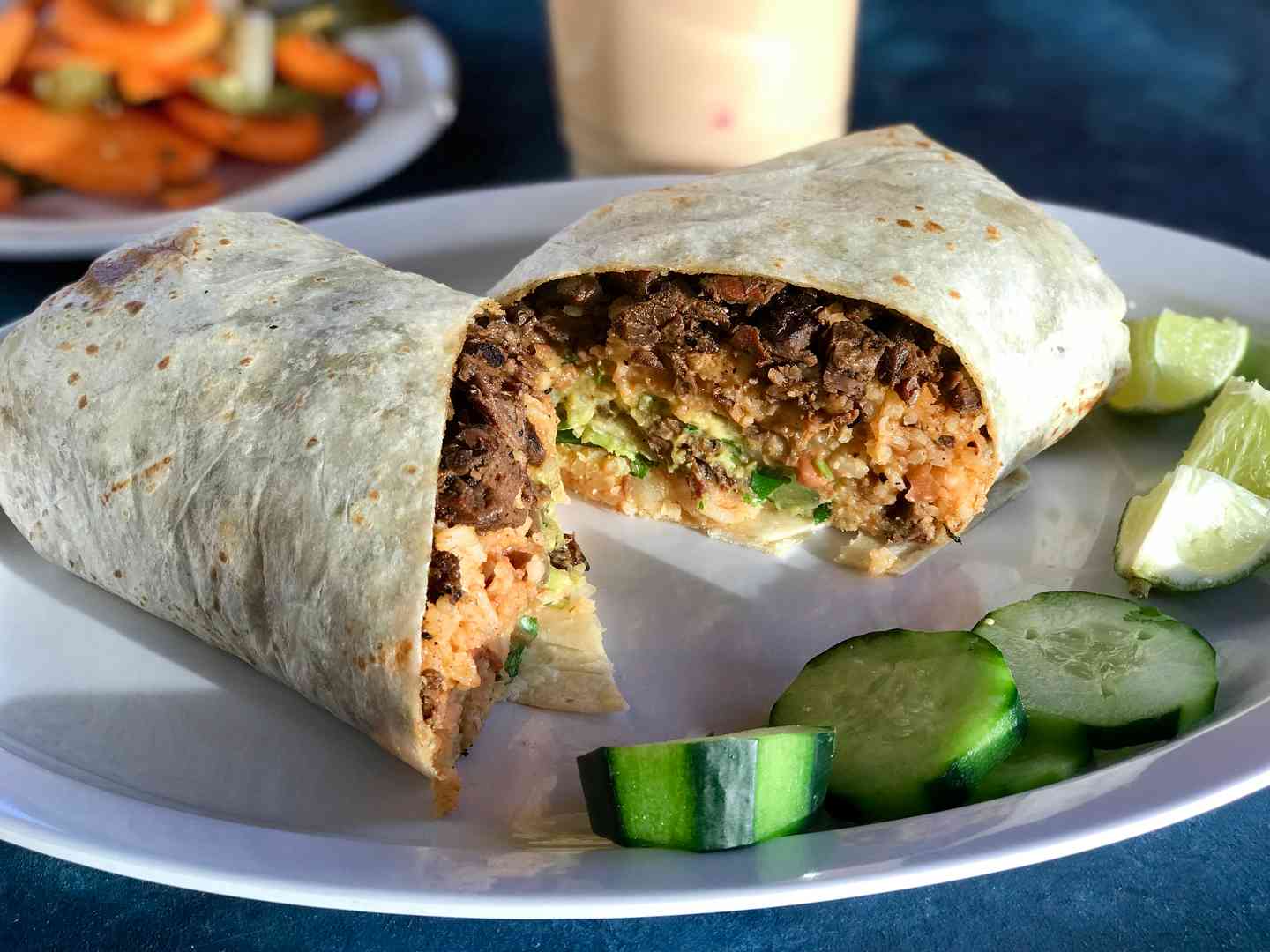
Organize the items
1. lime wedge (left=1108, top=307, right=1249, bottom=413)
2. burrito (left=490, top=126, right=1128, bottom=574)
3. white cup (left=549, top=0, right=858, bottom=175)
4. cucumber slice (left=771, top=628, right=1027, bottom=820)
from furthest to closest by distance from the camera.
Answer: white cup (left=549, top=0, right=858, bottom=175) → lime wedge (left=1108, top=307, right=1249, bottom=413) → burrito (left=490, top=126, right=1128, bottom=574) → cucumber slice (left=771, top=628, right=1027, bottom=820)

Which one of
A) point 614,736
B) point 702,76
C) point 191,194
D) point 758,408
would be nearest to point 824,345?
point 758,408

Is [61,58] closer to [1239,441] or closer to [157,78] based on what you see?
[157,78]

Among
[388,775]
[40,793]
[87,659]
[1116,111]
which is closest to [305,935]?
[388,775]

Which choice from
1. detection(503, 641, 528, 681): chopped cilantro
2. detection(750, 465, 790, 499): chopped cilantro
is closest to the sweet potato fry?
detection(750, 465, 790, 499): chopped cilantro

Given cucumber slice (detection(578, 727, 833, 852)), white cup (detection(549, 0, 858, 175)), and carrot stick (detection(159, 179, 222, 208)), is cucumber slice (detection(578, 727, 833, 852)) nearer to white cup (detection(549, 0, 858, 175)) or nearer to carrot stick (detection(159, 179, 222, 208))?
white cup (detection(549, 0, 858, 175))

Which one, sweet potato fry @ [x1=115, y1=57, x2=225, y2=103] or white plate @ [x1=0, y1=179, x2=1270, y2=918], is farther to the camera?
sweet potato fry @ [x1=115, y1=57, x2=225, y2=103]

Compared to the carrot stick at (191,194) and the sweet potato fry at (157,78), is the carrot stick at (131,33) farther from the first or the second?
the carrot stick at (191,194)

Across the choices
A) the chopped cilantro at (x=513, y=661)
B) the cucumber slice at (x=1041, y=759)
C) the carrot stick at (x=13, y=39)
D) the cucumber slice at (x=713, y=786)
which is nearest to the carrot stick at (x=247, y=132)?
the carrot stick at (x=13, y=39)

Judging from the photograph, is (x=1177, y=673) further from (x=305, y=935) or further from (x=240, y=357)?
(x=240, y=357)
